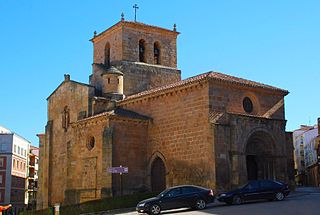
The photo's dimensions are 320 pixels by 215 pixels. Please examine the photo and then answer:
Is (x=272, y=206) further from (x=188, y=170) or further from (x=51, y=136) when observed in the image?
(x=51, y=136)

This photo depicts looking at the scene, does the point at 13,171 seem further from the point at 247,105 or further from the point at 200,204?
the point at 200,204

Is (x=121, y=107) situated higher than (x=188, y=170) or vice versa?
(x=121, y=107)

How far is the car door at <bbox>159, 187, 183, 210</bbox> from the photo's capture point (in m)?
17.7

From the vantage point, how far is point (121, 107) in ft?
91.8

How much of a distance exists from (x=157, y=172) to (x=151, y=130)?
243 centimetres

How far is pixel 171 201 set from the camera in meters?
17.7

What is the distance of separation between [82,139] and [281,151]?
38.1 feet

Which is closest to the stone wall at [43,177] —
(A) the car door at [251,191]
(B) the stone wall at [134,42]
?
(B) the stone wall at [134,42]

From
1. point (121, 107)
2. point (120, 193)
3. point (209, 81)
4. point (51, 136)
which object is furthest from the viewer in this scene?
point (51, 136)

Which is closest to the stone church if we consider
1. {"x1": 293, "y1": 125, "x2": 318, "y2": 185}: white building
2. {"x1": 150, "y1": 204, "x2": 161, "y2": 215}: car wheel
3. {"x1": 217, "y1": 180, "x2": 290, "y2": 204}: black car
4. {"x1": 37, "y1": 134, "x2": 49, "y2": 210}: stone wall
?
{"x1": 37, "y1": 134, "x2": 49, "y2": 210}: stone wall

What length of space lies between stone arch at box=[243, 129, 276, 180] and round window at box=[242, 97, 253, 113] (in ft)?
4.77

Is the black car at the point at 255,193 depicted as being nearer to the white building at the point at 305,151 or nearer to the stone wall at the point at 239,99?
the stone wall at the point at 239,99

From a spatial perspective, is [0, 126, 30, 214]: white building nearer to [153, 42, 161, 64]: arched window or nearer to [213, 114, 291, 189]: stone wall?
[153, 42, 161, 64]: arched window

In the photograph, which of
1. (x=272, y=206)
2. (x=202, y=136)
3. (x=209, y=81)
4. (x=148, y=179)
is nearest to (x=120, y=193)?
(x=148, y=179)
